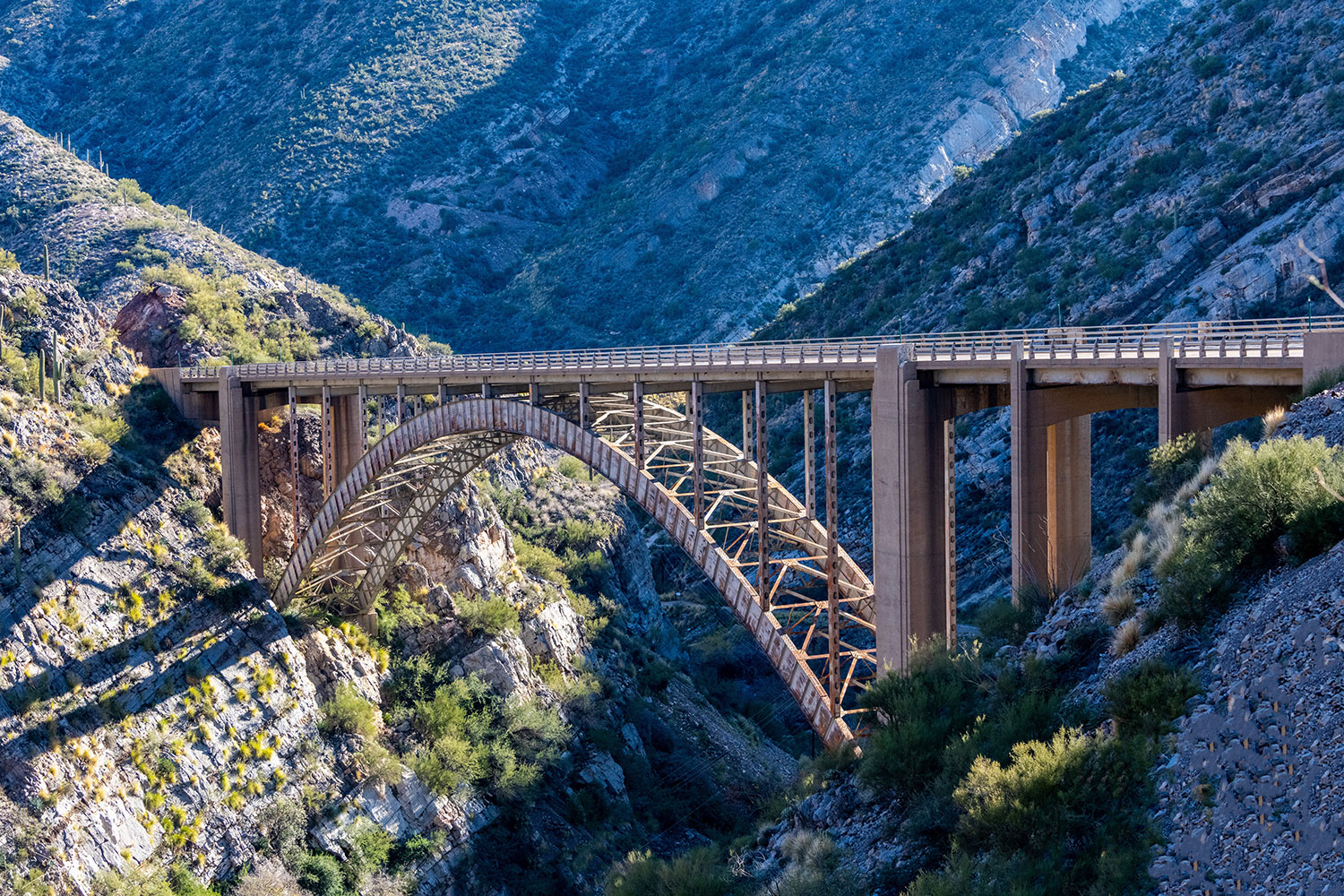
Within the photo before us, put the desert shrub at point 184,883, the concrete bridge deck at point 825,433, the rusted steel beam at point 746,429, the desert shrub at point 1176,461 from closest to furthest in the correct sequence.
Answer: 1. the desert shrub at point 1176,461
2. the concrete bridge deck at point 825,433
3. the rusted steel beam at point 746,429
4. the desert shrub at point 184,883

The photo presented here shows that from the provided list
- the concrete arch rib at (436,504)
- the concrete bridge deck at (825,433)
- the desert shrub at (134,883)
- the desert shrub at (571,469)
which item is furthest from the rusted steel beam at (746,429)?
the desert shrub at (571,469)

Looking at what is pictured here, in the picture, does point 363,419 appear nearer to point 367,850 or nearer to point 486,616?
point 486,616

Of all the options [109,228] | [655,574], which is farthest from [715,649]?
[109,228]

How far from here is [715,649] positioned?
5500 cm

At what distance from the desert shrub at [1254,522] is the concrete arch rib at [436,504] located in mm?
9947

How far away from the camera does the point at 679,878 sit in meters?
21.9

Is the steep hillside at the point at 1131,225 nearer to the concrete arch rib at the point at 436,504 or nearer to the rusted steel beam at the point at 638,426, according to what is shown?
the concrete arch rib at the point at 436,504

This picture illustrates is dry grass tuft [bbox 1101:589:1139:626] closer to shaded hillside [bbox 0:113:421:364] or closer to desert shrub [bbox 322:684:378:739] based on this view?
desert shrub [bbox 322:684:378:739]

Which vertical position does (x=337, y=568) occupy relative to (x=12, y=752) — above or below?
above

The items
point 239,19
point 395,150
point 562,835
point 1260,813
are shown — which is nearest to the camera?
point 1260,813

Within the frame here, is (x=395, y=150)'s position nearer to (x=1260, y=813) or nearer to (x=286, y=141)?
(x=286, y=141)

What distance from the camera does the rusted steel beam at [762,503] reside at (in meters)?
28.7

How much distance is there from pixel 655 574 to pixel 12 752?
33.3m

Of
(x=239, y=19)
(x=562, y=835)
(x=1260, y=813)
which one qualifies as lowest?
(x=562, y=835)
